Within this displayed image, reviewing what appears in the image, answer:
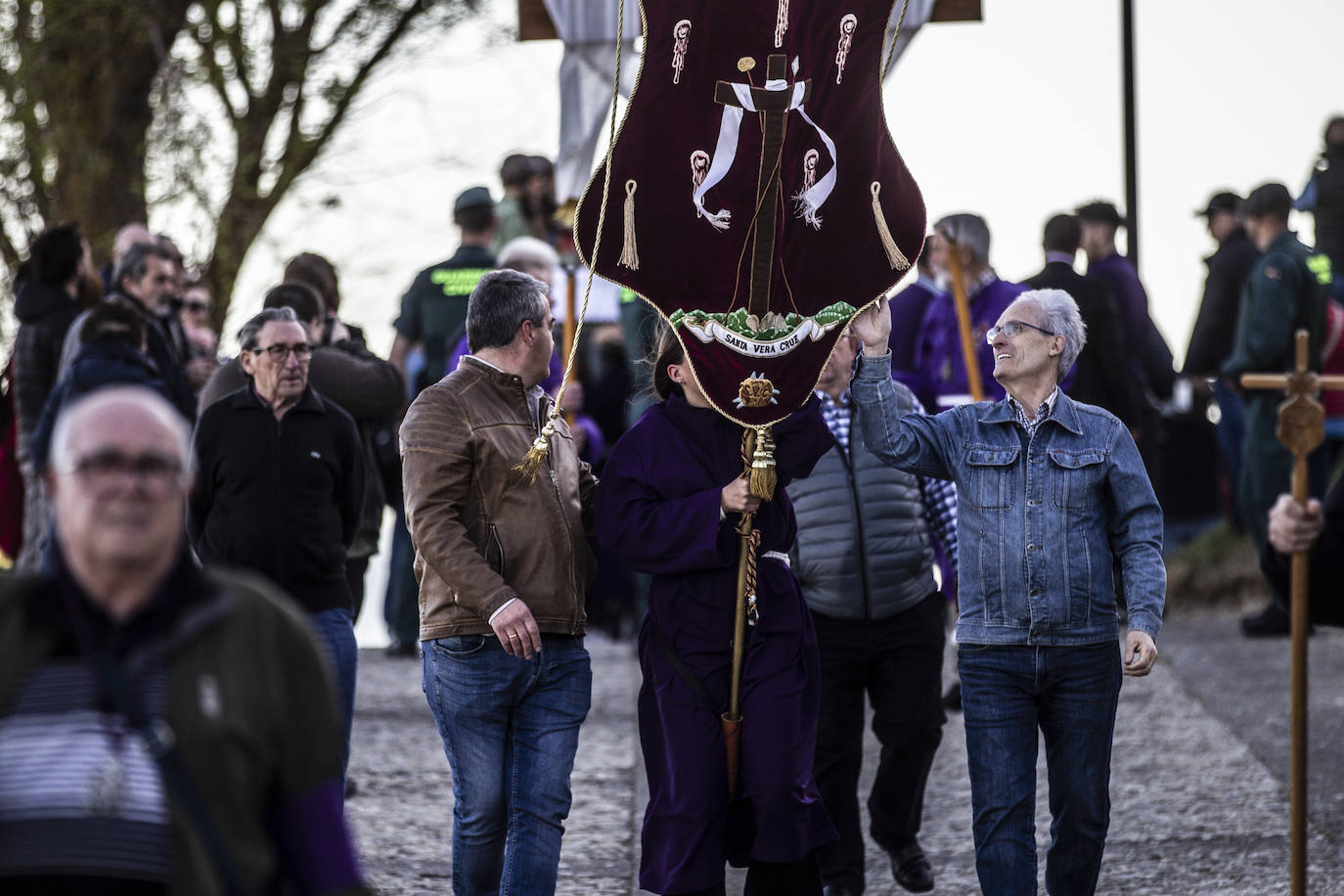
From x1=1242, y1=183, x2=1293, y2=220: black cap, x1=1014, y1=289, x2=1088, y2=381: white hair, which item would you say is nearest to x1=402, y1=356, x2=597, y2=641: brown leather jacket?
x1=1014, y1=289, x2=1088, y2=381: white hair

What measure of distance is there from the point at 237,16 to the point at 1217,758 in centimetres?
980

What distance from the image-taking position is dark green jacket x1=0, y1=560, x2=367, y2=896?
10.3 feet

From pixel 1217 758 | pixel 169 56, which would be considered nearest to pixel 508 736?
pixel 1217 758

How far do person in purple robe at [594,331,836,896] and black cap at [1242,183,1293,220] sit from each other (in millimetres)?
5845

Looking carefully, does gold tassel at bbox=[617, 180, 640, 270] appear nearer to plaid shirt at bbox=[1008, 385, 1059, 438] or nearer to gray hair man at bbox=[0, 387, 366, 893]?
plaid shirt at bbox=[1008, 385, 1059, 438]

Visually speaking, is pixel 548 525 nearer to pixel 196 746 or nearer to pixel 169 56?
pixel 196 746

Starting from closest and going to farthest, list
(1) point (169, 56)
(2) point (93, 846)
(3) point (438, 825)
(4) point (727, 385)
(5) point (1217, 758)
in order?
(2) point (93, 846), (4) point (727, 385), (3) point (438, 825), (5) point (1217, 758), (1) point (169, 56)

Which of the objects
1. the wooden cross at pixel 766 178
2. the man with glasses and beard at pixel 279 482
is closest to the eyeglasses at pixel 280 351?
the man with glasses and beard at pixel 279 482

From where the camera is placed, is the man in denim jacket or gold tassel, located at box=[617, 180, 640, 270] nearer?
the man in denim jacket

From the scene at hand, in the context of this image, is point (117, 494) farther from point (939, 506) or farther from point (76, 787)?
point (939, 506)

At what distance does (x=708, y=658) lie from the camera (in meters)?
5.54

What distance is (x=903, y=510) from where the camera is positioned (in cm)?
677

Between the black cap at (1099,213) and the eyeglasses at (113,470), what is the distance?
Answer: 7.80 m

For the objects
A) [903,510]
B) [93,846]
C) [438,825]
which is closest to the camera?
[93,846]
